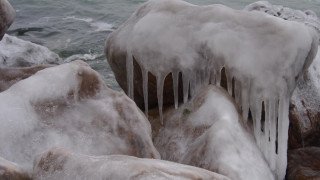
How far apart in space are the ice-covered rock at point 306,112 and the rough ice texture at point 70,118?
1786 mm

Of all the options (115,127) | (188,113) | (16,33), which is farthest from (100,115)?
(16,33)

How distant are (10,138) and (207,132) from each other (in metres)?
1.63

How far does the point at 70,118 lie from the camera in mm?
4121

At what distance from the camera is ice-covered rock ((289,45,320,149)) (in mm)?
5234

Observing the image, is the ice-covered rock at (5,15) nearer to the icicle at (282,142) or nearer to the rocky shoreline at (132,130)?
the rocky shoreline at (132,130)

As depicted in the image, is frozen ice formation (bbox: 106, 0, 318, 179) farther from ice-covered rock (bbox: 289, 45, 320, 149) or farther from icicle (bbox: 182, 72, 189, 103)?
ice-covered rock (bbox: 289, 45, 320, 149)

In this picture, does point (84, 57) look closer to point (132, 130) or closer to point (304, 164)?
point (304, 164)

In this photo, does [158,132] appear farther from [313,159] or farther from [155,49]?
[313,159]

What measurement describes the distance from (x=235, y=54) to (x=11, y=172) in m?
2.44

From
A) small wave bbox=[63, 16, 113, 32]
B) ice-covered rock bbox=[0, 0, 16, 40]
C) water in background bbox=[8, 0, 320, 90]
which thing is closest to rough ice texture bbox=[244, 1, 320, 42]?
ice-covered rock bbox=[0, 0, 16, 40]

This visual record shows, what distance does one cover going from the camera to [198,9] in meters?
5.15

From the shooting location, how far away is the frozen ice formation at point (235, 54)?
462 centimetres

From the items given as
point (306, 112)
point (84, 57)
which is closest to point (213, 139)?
point (306, 112)

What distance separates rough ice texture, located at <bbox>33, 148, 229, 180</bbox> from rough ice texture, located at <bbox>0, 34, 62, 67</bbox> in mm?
6184
